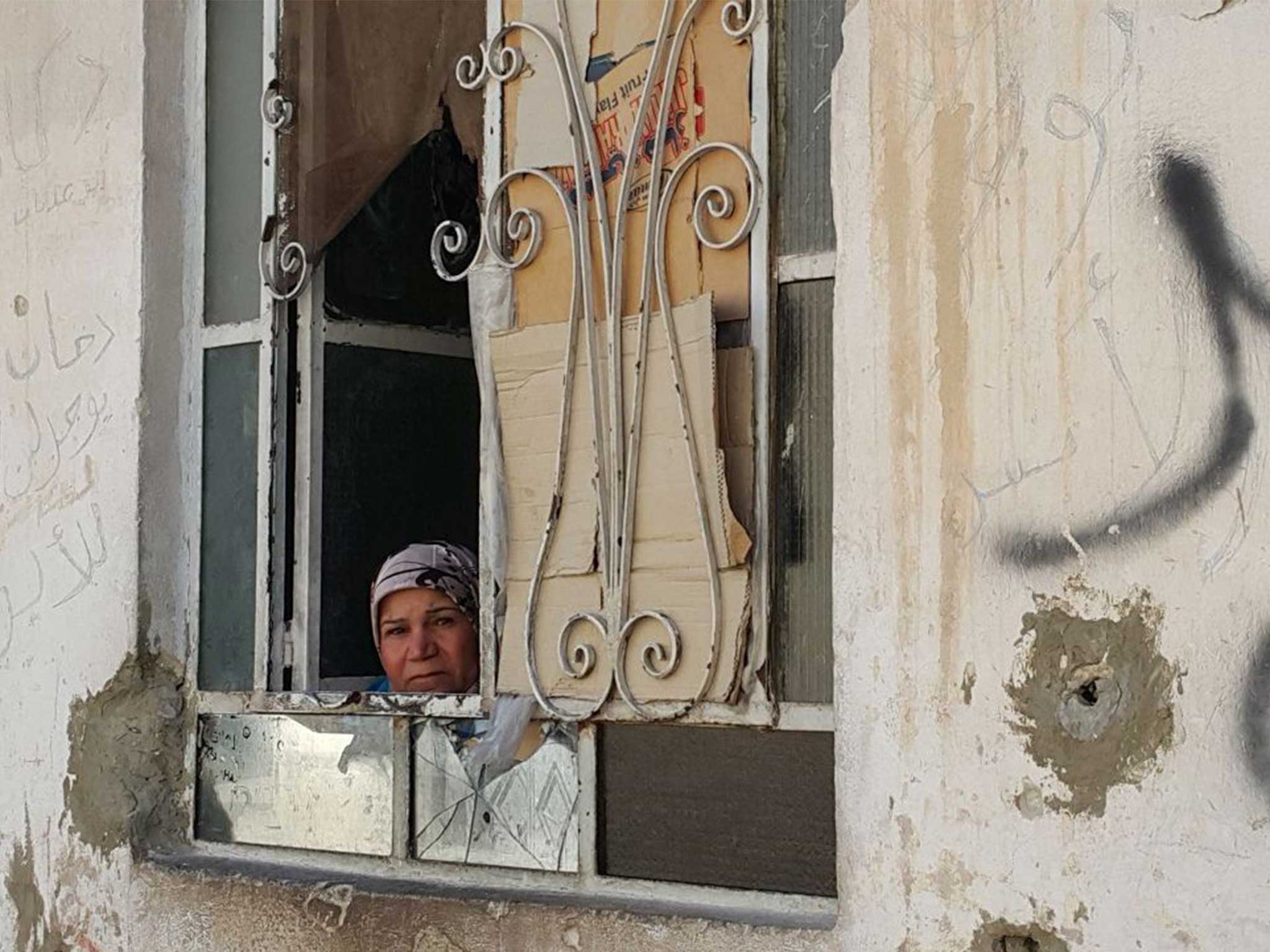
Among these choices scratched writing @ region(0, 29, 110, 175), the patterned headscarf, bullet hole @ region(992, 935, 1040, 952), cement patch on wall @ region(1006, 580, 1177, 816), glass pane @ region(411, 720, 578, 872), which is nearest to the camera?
cement patch on wall @ region(1006, 580, 1177, 816)

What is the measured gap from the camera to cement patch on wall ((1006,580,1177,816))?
9.84 ft

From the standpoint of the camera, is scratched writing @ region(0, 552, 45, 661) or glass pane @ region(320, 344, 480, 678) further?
scratched writing @ region(0, 552, 45, 661)

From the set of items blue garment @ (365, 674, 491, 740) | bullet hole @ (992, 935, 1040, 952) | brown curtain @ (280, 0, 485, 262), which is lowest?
bullet hole @ (992, 935, 1040, 952)

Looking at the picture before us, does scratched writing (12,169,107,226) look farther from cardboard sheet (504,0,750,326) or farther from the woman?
cardboard sheet (504,0,750,326)

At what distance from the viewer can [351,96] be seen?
4.71 m

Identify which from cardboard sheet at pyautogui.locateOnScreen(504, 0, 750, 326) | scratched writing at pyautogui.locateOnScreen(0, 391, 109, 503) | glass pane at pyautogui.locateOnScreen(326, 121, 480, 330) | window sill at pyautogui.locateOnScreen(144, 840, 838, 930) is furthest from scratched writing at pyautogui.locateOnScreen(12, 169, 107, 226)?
window sill at pyautogui.locateOnScreen(144, 840, 838, 930)

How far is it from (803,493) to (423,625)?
142 centimetres

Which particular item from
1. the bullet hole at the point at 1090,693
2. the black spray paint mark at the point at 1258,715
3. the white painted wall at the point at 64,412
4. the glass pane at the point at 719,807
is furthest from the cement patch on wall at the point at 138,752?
the black spray paint mark at the point at 1258,715

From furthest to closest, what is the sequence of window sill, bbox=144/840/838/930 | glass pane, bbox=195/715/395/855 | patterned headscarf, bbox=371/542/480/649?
patterned headscarf, bbox=371/542/480/649
glass pane, bbox=195/715/395/855
window sill, bbox=144/840/838/930

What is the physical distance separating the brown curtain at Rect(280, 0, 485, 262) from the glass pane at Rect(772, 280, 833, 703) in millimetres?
1315

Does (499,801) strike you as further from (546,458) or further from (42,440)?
(42,440)

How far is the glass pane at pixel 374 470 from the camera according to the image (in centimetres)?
477

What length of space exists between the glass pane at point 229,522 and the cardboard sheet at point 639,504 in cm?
86

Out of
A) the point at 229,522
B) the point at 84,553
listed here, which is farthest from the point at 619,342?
the point at 84,553
